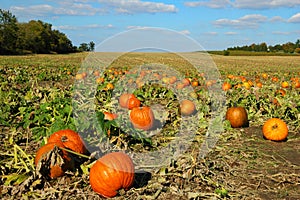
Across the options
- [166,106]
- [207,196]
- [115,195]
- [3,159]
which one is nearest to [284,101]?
[166,106]

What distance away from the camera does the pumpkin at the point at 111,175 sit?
3.71 metres

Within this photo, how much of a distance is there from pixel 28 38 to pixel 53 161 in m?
67.7

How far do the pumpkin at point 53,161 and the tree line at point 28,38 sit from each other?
5829 cm

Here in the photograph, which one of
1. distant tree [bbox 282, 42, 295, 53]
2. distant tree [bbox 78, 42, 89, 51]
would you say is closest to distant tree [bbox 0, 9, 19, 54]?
distant tree [bbox 78, 42, 89, 51]

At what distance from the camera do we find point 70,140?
449 centimetres

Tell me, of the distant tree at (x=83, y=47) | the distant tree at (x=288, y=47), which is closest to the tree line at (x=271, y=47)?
the distant tree at (x=288, y=47)

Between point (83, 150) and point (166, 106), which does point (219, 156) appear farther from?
point (166, 106)

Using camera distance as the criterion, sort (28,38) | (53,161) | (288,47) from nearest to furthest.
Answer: (53,161) → (28,38) → (288,47)

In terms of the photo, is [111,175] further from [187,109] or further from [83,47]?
[83,47]

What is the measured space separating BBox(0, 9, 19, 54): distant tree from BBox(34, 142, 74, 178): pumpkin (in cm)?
5850

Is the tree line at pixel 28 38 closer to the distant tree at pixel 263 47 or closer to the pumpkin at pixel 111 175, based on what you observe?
the distant tree at pixel 263 47

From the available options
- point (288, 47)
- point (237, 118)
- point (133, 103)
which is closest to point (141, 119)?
point (133, 103)

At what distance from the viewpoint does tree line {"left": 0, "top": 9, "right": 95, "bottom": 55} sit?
6059cm

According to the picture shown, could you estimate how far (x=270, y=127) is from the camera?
19.7 ft
